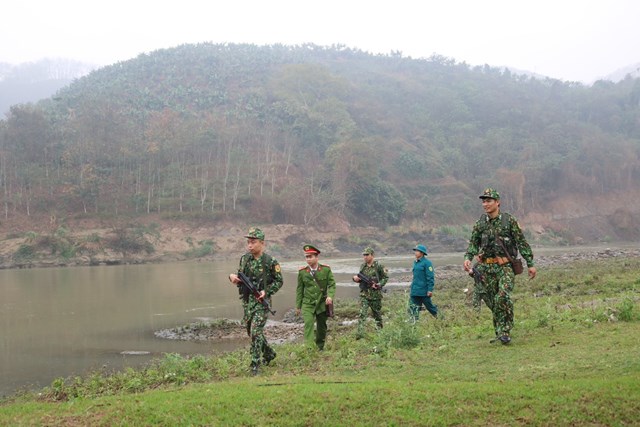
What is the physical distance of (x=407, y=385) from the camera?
261 inches

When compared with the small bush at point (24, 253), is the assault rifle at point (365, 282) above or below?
above

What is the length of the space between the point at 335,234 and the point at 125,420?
58.7m

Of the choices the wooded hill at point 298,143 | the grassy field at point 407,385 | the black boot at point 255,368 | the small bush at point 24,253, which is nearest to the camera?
the grassy field at point 407,385

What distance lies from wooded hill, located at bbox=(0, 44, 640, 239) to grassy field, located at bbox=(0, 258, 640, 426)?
175 feet

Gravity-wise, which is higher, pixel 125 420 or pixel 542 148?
pixel 542 148

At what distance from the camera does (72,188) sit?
6075cm

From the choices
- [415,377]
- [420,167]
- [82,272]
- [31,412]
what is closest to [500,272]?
[415,377]

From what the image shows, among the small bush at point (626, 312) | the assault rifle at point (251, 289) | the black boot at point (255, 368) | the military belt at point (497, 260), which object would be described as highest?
the military belt at point (497, 260)

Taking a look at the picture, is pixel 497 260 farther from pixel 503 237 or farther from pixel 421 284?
pixel 421 284

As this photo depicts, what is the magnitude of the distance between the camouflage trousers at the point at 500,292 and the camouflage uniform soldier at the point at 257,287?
128 inches

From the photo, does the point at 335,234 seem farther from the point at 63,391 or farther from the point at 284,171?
the point at 63,391

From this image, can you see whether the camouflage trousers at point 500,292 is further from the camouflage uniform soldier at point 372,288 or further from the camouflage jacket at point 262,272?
the camouflage uniform soldier at point 372,288

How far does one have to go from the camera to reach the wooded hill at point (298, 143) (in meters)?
64.0

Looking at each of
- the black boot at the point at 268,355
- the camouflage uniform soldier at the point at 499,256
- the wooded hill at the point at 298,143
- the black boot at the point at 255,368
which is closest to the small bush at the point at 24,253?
the wooded hill at the point at 298,143
